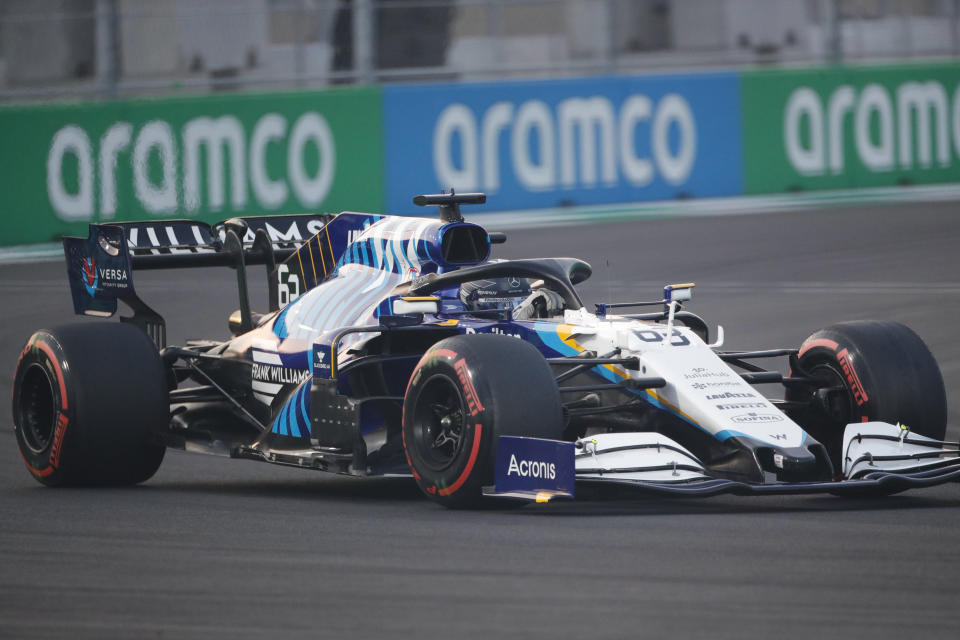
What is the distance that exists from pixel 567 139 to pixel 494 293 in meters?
14.9

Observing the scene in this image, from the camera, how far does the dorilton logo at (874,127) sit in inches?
1001

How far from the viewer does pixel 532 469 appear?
7.59 meters

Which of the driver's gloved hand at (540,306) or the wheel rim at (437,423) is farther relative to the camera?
the driver's gloved hand at (540,306)

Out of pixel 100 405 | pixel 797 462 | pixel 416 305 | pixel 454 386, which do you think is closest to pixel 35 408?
pixel 100 405

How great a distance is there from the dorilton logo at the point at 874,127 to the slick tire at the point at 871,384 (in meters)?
16.9

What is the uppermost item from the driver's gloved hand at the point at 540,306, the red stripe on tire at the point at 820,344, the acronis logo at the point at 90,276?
the acronis logo at the point at 90,276

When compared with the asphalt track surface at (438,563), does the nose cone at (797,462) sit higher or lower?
higher

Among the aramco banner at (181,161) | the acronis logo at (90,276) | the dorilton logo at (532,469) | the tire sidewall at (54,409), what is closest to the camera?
the dorilton logo at (532,469)

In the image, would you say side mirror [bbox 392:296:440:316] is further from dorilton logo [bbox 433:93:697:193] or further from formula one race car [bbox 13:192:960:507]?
dorilton logo [bbox 433:93:697:193]

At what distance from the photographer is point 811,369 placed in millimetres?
9094

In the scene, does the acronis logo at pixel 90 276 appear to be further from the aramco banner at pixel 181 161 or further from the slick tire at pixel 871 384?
the aramco banner at pixel 181 161

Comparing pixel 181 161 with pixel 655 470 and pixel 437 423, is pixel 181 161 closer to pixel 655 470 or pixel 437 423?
pixel 437 423

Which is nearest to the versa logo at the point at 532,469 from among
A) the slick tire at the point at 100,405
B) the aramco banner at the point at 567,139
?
the slick tire at the point at 100,405

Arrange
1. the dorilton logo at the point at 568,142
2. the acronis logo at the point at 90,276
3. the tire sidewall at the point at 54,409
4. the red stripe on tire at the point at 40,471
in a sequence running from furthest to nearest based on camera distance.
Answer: the dorilton logo at the point at 568,142 < the acronis logo at the point at 90,276 < the red stripe on tire at the point at 40,471 < the tire sidewall at the point at 54,409
